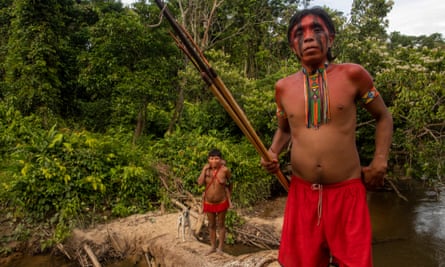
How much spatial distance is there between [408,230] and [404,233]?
0.26 metres

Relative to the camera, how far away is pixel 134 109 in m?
8.16

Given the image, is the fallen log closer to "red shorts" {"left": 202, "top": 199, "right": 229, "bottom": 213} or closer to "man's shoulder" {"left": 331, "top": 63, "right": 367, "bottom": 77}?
"red shorts" {"left": 202, "top": 199, "right": 229, "bottom": 213}

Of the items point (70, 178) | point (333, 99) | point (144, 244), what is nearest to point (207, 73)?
point (333, 99)

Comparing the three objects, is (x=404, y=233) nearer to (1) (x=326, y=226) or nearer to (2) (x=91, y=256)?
(2) (x=91, y=256)

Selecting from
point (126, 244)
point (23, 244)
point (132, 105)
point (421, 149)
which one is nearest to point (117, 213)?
point (126, 244)

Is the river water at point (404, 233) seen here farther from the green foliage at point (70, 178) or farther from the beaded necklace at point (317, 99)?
the beaded necklace at point (317, 99)

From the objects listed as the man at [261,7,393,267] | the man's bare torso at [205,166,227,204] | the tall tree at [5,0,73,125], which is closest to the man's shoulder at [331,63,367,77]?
the man at [261,7,393,267]

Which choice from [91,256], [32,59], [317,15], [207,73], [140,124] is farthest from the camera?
[140,124]

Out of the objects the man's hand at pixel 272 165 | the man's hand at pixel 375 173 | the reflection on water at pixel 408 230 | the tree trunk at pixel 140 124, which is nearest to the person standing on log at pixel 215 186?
the man's hand at pixel 272 165

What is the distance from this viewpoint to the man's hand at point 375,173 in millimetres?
1634

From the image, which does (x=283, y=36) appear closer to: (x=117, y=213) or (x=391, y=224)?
(x=391, y=224)

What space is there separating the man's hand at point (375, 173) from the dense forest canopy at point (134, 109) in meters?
5.22

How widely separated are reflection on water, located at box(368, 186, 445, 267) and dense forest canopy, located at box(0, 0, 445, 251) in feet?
3.54

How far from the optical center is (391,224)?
7812mm
